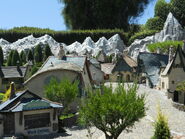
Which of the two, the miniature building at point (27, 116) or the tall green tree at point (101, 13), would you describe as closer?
the miniature building at point (27, 116)

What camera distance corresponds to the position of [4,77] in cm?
4988

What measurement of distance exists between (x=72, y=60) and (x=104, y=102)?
51.9 feet

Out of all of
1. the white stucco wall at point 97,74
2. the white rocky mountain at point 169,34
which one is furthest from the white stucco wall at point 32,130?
the white rocky mountain at point 169,34

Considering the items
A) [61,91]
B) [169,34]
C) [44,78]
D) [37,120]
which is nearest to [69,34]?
[169,34]

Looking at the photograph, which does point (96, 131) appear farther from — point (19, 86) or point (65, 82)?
point (19, 86)

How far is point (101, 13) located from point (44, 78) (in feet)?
220

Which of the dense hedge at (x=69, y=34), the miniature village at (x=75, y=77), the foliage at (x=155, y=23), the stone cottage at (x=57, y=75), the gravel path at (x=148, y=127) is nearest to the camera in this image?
the gravel path at (x=148, y=127)

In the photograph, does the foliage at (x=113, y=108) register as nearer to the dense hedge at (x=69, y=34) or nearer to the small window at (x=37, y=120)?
the small window at (x=37, y=120)

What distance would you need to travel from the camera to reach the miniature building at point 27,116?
84.9 ft

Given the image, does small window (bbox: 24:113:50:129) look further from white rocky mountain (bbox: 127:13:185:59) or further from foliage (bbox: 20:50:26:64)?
white rocky mountain (bbox: 127:13:185:59)

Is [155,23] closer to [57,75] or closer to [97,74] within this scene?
[97,74]

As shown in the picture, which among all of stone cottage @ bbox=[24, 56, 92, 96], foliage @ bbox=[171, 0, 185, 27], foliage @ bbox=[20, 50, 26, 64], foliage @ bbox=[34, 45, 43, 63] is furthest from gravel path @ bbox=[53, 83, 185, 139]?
foliage @ bbox=[171, 0, 185, 27]

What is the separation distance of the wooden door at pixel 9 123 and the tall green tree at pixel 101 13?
74207 mm

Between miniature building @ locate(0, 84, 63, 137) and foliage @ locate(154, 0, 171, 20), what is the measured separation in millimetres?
79683
